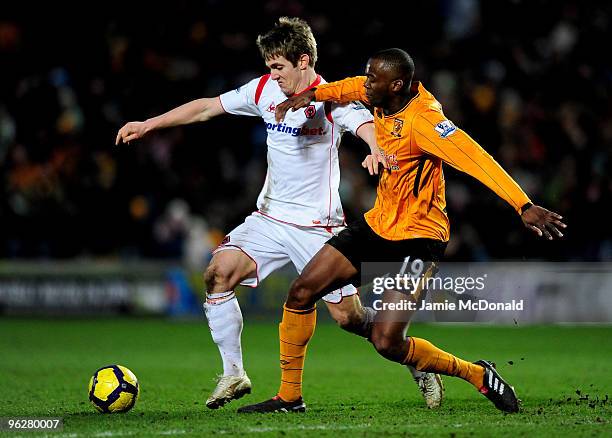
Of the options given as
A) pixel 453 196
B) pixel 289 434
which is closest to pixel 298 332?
pixel 289 434

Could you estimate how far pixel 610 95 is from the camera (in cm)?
1622

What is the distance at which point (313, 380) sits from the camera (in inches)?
359

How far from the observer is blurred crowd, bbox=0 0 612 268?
15203 millimetres

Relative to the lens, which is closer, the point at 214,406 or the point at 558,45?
the point at 214,406

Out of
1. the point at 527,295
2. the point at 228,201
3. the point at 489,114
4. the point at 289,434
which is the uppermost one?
the point at 489,114

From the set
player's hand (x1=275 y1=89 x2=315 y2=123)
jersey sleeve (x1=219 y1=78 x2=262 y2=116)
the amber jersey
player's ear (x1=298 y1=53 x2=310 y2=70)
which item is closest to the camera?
the amber jersey

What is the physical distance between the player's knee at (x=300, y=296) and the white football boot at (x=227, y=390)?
62 centimetres

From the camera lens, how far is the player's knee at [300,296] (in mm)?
6832

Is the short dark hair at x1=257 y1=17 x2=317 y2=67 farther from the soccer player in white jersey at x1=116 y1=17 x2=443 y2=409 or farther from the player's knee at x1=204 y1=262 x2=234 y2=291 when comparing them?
the player's knee at x1=204 y1=262 x2=234 y2=291

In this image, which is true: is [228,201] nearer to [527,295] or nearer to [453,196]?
[453,196]

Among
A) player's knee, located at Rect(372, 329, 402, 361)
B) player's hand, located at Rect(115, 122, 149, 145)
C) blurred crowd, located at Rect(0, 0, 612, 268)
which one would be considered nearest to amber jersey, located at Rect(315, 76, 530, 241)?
player's knee, located at Rect(372, 329, 402, 361)

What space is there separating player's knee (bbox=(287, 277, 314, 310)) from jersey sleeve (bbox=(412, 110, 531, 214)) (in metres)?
1.17

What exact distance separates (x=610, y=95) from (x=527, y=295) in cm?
390

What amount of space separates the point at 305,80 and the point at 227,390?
2.18 meters
